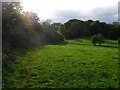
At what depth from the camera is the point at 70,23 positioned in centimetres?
10838

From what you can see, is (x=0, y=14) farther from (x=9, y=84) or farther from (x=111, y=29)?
(x=111, y=29)

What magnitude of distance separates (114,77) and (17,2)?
76.7ft

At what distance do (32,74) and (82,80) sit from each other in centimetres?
554

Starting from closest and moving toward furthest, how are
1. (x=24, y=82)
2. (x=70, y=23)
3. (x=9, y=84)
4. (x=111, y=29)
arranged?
1. (x=9, y=84)
2. (x=24, y=82)
3. (x=111, y=29)
4. (x=70, y=23)

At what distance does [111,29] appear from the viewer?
3733 inches

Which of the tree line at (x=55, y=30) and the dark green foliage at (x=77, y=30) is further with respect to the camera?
the dark green foliage at (x=77, y=30)

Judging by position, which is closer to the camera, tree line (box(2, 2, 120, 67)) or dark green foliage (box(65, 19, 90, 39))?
tree line (box(2, 2, 120, 67))

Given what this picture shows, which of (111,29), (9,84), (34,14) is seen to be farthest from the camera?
(111,29)

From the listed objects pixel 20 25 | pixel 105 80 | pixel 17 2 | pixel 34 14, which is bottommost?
pixel 105 80

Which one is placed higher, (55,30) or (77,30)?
(77,30)

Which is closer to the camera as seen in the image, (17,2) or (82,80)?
(82,80)

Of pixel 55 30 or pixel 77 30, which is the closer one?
pixel 55 30

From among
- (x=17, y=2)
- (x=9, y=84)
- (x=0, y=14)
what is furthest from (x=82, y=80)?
(x=17, y=2)

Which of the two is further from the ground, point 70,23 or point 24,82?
point 70,23
